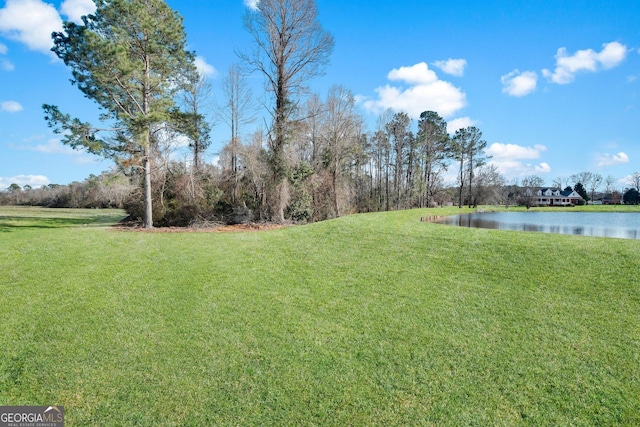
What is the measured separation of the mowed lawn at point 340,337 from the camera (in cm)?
326

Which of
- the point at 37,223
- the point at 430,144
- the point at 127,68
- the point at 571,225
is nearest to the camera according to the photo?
the point at 127,68

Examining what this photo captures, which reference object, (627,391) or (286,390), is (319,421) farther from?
(627,391)

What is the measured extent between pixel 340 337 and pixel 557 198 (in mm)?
70255

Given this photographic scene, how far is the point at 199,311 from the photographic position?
206 inches

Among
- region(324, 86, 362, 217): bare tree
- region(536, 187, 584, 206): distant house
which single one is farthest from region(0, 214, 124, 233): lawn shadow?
region(536, 187, 584, 206): distant house

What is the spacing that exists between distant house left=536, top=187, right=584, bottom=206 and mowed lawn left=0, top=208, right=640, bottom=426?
63.2 m

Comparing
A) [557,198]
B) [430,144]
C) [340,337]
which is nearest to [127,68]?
[340,337]

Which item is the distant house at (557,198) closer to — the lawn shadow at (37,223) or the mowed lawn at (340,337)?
the mowed lawn at (340,337)

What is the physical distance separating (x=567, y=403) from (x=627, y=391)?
662 mm

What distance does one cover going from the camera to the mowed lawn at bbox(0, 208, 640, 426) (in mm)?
3262

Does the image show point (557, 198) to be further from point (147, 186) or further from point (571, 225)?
point (147, 186)

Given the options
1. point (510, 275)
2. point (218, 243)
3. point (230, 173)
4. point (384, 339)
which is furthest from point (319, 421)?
point (230, 173)

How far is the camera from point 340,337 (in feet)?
14.5

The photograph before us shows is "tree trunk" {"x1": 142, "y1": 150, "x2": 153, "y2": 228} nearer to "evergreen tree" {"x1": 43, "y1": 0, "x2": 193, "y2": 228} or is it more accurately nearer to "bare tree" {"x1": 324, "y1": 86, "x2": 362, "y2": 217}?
"evergreen tree" {"x1": 43, "y1": 0, "x2": 193, "y2": 228}
